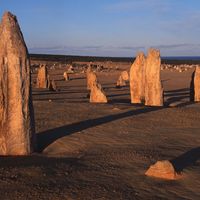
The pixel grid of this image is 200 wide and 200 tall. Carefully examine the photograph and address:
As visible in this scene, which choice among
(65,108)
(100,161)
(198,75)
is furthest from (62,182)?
(198,75)

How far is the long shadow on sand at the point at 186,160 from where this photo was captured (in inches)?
413

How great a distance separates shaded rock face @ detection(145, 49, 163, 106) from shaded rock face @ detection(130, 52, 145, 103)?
3.41 feet

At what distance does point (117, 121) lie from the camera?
15.6 meters

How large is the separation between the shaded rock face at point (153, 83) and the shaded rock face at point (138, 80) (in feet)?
3.41

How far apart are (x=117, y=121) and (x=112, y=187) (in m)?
6.85

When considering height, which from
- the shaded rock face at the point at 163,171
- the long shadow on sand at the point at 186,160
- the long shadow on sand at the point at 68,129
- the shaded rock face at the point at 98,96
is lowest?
the long shadow on sand at the point at 186,160

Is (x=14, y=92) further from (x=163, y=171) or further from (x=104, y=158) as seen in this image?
(x=163, y=171)

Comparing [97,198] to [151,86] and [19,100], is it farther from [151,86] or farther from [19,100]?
[151,86]

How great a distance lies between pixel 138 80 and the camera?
23266mm

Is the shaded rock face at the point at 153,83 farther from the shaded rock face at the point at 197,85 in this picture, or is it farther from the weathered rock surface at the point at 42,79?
the weathered rock surface at the point at 42,79

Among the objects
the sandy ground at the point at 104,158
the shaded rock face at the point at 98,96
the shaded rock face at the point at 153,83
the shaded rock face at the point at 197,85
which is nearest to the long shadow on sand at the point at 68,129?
the sandy ground at the point at 104,158

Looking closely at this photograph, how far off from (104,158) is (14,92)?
2.43 metres

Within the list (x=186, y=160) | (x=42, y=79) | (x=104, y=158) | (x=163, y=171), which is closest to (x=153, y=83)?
(x=186, y=160)

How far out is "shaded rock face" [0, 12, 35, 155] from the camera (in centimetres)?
1078
